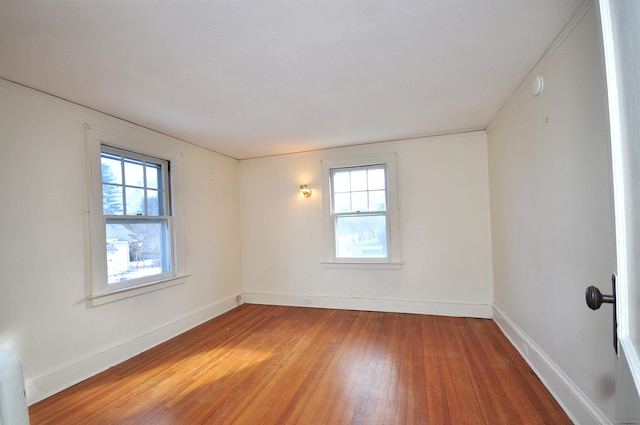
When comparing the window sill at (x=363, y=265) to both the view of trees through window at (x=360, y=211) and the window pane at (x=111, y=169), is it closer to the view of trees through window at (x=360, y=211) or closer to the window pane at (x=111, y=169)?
the view of trees through window at (x=360, y=211)

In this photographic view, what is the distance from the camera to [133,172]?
120 inches

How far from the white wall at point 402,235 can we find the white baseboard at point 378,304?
1 cm

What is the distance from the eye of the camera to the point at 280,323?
3.63 metres

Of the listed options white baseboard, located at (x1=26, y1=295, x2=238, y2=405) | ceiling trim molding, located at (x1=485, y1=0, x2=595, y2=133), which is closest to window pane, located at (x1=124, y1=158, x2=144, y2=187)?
white baseboard, located at (x1=26, y1=295, x2=238, y2=405)

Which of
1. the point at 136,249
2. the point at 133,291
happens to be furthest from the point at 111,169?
the point at 133,291

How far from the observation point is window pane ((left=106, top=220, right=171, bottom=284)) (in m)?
2.77

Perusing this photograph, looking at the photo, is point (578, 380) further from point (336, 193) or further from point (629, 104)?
point (336, 193)

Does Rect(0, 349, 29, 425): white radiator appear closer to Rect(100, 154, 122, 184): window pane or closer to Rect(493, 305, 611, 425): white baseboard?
Rect(100, 154, 122, 184): window pane

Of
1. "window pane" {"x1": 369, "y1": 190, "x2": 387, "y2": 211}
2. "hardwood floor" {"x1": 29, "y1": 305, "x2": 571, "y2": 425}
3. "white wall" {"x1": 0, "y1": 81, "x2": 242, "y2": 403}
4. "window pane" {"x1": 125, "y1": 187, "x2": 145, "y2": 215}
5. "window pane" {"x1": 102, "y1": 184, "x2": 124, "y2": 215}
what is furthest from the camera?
"window pane" {"x1": 369, "y1": 190, "x2": 387, "y2": 211}

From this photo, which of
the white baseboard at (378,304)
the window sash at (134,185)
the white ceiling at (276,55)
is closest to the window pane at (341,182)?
the white ceiling at (276,55)

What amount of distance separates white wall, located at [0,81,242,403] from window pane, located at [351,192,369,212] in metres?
2.74

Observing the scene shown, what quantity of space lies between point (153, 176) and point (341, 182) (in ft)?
8.25

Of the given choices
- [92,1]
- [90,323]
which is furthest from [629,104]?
[90,323]

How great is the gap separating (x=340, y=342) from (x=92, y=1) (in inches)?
127
